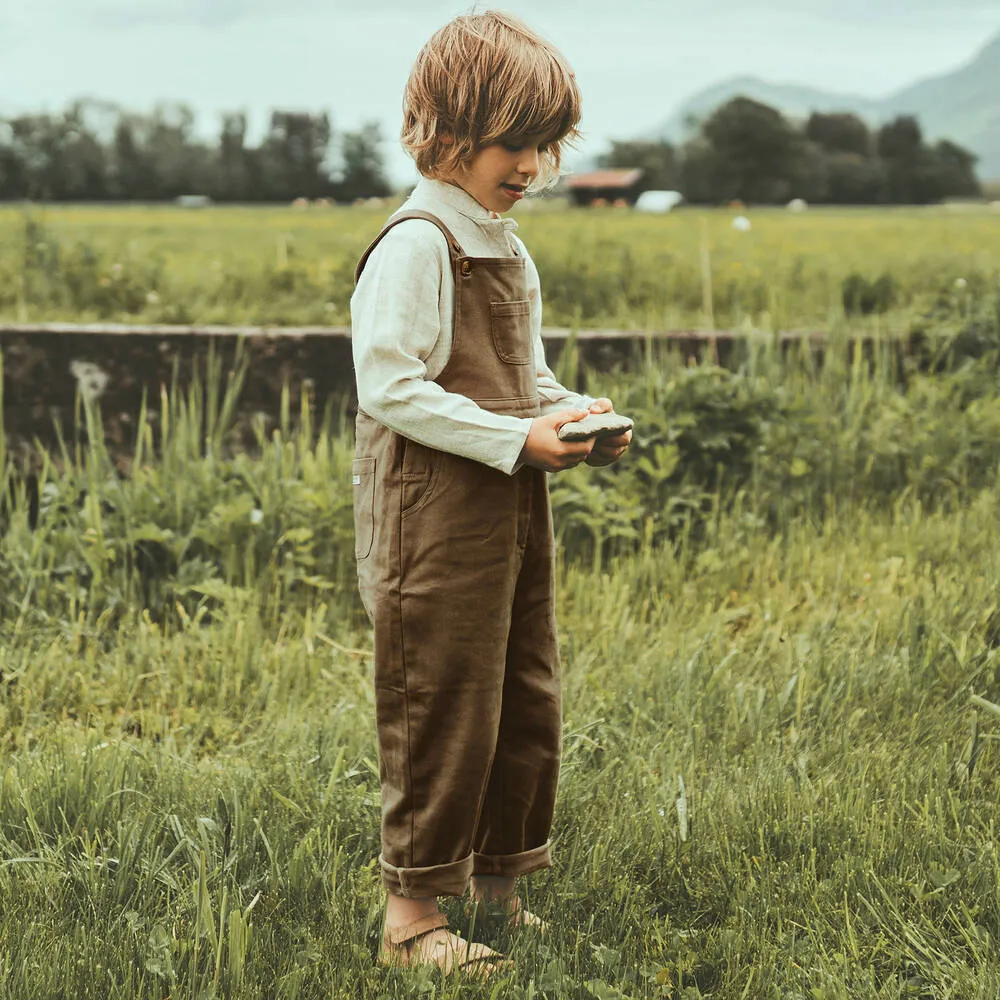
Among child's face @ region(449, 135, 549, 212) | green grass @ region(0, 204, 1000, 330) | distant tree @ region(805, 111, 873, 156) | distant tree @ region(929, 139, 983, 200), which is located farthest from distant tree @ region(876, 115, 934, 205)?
child's face @ region(449, 135, 549, 212)

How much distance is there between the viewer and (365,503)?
77.3 inches

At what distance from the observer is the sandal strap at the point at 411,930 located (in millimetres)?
2020

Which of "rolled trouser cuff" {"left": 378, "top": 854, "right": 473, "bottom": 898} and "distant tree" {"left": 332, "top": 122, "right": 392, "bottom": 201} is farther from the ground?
"distant tree" {"left": 332, "top": 122, "right": 392, "bottom": 201}

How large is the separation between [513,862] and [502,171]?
1185 mm

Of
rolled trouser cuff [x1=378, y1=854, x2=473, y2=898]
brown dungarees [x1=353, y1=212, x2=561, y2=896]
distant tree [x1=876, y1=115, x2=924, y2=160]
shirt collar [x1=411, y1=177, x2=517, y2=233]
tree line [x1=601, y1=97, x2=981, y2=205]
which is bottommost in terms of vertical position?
rolled trouser cuff [x1=378, y1=854, x2=473, y2=898]

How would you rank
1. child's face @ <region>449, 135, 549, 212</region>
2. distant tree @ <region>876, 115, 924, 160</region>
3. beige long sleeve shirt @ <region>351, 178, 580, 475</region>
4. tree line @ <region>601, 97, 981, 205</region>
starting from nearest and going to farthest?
beige long sleeve shirt @ <region>351, 178, 580, 475</region> → child's face @ <region>449, 135, 549, 212</region> → tree line @ <region>601, 97, 981, 205</region> → distant tree @ <region>876, 115, 924, 160</region>

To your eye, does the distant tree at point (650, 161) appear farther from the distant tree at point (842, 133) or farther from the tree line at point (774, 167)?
the distant tree at point (842, 133)

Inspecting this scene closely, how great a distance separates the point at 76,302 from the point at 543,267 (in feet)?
7.10

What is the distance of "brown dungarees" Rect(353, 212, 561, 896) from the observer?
191cm

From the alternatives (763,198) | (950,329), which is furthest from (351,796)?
(763,198)

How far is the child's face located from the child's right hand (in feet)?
1.29

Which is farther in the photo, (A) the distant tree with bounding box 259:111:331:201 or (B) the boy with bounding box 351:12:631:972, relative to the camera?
(A) the distant tree with bounding box 259:111:331:201

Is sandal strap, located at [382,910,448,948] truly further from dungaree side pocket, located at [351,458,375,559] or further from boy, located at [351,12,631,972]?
dungaree side pocket, located at [351,458,375,559]

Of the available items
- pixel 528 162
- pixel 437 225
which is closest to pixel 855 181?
pixel 528 162
